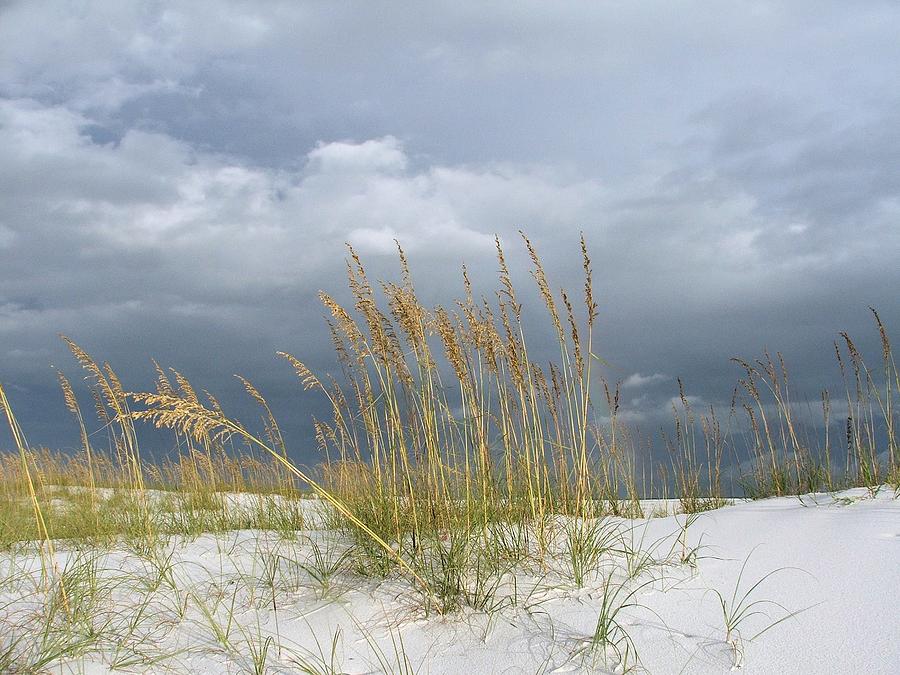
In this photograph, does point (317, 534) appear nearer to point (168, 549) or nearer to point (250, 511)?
point (168, 549)

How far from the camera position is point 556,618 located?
2.93 meters

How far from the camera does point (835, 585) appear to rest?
3.04 metres

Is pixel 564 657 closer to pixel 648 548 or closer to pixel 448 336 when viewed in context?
pixel 648 548

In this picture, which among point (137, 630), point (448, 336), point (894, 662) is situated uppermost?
point (448, 336)

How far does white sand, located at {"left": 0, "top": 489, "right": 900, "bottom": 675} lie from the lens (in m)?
2.59

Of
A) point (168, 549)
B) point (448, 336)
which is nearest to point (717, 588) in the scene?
point (448, 336)

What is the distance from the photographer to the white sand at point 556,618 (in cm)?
Result: 259

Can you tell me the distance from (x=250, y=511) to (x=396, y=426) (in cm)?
301

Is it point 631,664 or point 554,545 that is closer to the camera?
point 631,664

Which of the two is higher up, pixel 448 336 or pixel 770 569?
pixel 448 336

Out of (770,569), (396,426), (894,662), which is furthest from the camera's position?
(396,426)

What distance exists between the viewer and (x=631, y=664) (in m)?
2.56

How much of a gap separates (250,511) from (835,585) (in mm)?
4601

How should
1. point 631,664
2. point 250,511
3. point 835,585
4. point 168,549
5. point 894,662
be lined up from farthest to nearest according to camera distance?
1. point 250,511
2. point 168,549
3. point 835,585
4. point 631,664
5. point 894,662
